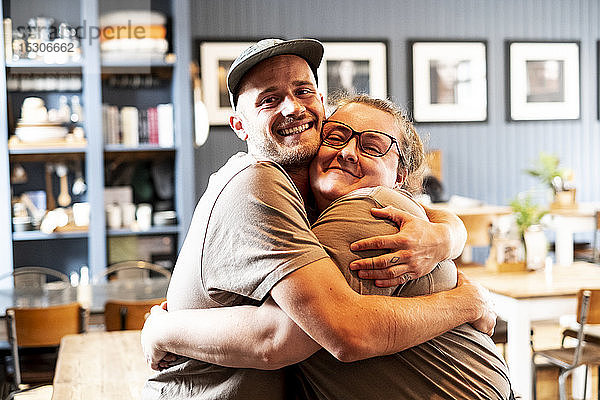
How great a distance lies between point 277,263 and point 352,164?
1.42 ft

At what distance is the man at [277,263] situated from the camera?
1384 millimetres

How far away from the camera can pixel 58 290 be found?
460 cm

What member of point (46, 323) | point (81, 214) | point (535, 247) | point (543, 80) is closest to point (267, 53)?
point (46, 323)

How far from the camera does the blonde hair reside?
6.08 ft

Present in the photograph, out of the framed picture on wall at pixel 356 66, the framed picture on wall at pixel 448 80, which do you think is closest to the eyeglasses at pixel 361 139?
the framed picture on wall at pixel 356 66

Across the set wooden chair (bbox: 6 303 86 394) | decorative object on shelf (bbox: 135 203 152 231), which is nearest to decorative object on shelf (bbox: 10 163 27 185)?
decorative object on shelf (bbox: 135 203 152 231)

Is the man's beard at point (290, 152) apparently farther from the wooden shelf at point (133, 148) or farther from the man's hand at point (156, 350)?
the wooden shelf at point (133, 148)

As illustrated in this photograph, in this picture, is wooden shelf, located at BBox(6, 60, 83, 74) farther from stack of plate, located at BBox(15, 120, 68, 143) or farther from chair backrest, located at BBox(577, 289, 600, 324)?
chair backrest, located at BBox(577, 289, 600, 324)

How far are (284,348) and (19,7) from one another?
18.5 ft

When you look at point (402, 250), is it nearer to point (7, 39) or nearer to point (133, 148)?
point (133, 148)

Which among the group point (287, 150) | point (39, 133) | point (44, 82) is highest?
point (44, 82)

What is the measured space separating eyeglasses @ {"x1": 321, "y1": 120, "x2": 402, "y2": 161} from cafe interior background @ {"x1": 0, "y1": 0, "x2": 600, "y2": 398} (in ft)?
9.66

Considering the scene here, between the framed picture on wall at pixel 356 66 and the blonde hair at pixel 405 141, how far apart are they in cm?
577

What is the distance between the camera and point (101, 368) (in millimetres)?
2744
